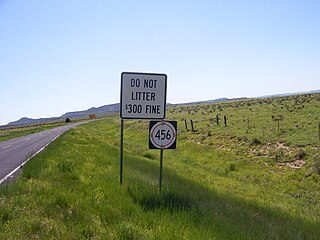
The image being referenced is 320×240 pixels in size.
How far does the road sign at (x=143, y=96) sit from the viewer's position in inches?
340

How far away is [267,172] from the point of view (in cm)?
1711

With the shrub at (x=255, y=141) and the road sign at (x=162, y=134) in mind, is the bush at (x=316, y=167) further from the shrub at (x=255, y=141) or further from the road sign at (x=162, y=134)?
the road sign at (x=162, y=134)

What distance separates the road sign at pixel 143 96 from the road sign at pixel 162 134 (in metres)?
0.43

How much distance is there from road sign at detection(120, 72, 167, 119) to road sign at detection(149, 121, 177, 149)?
43 centimetres

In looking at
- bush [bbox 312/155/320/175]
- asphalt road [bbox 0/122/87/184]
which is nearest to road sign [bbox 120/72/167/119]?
asphalt road [bbox 0/122/87/184]

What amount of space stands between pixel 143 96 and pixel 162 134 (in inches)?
42.4

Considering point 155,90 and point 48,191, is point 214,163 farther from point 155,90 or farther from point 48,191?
point 48,191

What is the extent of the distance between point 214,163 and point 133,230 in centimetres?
1662

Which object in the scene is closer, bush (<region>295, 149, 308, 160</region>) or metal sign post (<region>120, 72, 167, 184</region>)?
metal sign post (<region>120, 72, 167, 184</region>)

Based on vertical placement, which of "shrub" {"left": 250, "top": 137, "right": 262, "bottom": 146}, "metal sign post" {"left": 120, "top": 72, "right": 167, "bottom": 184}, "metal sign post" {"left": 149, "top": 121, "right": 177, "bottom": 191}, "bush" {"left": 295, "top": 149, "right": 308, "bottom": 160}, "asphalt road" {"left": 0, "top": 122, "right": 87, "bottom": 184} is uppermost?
"metal sign post" {"left": 120, "top": 72, "right": 167, "bottom": 184}

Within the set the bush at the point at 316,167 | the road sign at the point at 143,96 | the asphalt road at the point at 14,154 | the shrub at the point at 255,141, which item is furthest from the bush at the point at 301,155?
the asphalt road at the point at 14,154

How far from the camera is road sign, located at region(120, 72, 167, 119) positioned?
8.63 meters

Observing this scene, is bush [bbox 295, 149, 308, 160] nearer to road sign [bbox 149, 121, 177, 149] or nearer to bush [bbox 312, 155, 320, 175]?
bush [bbox 312, 155, 320, 175]

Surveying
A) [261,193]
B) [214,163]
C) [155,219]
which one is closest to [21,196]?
[155,219]
